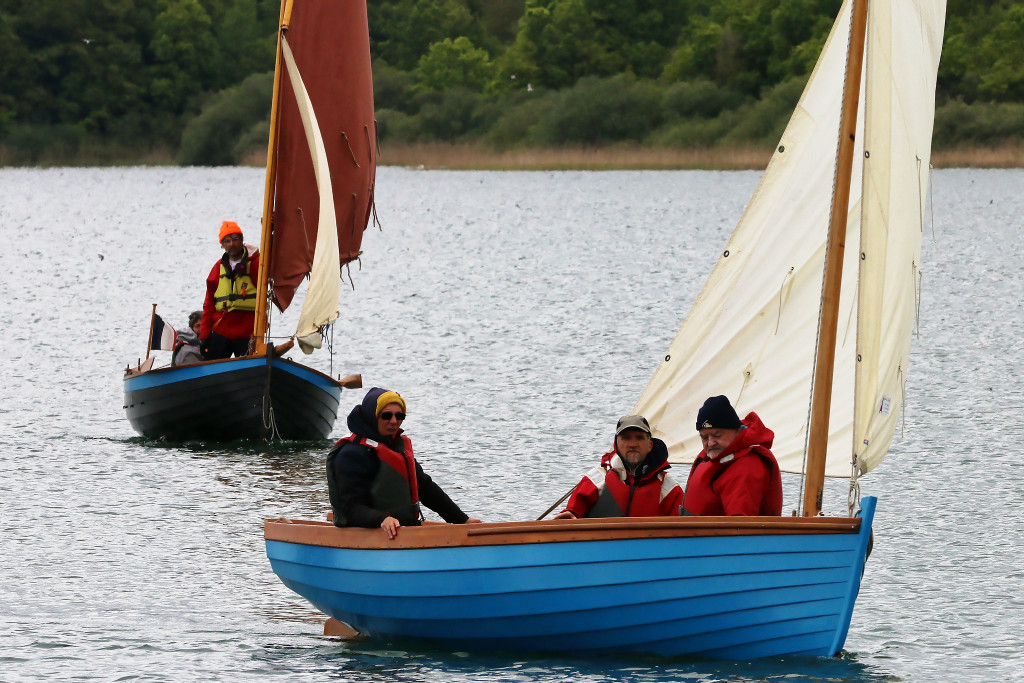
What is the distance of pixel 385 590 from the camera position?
9.80m

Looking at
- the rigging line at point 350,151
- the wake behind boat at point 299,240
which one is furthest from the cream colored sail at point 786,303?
the rigging line at point 350,151

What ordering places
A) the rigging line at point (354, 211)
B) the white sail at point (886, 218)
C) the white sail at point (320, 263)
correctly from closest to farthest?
the white sail at point (886, 218), the white sail at point (320, 263), the rigging line at point (354, 211)

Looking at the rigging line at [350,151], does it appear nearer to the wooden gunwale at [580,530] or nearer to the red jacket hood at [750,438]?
the wooden gunwale at [580,530]

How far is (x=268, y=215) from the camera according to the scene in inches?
723

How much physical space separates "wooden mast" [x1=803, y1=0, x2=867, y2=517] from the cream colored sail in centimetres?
16

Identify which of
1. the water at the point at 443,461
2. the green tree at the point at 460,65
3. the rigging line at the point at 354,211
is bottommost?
the water at the point at 443,461

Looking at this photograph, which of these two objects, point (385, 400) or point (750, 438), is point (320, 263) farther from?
point (750, 438)

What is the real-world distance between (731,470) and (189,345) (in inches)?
388

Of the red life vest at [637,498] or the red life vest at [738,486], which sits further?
the red life vest at [637,498]

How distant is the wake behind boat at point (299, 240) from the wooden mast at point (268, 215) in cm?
2

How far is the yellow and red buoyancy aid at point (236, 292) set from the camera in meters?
17.4

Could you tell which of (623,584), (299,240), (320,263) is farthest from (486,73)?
(623,584)

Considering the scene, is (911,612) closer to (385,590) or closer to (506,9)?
(385,590)

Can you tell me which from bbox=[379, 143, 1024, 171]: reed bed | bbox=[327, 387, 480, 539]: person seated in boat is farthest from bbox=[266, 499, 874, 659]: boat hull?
bbox=[379, 143, 1024, 171]: reed bed
